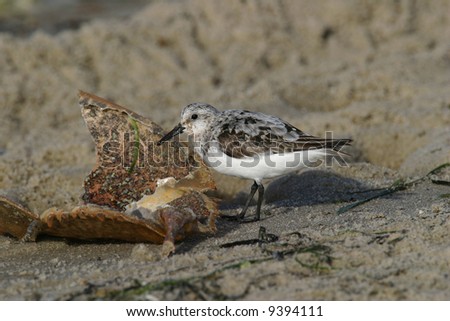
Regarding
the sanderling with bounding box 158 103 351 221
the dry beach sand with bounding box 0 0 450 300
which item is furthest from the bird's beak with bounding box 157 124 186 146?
the dry beach sand with bounding box 0 0 450 300

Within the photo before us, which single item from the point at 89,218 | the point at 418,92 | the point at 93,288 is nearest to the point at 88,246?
the point at 89,218

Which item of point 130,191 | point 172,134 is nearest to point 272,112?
point 172,134

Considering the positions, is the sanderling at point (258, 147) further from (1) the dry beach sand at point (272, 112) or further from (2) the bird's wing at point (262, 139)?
(1) the dry beach sand at point (272, 112)

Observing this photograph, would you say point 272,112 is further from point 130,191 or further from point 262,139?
point 130,191

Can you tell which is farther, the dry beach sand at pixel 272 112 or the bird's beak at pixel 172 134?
the bird's beak at pixel 172 134

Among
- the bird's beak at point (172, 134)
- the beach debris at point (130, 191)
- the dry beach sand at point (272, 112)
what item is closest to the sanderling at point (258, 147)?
the bird's beak at point (172, 134)

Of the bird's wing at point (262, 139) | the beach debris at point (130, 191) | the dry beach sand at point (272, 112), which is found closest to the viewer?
→ the dry beach sand at point (272, 112)

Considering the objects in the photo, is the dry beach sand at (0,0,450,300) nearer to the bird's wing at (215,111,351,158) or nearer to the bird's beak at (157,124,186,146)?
the bird's wing at (215,111,351,158)
